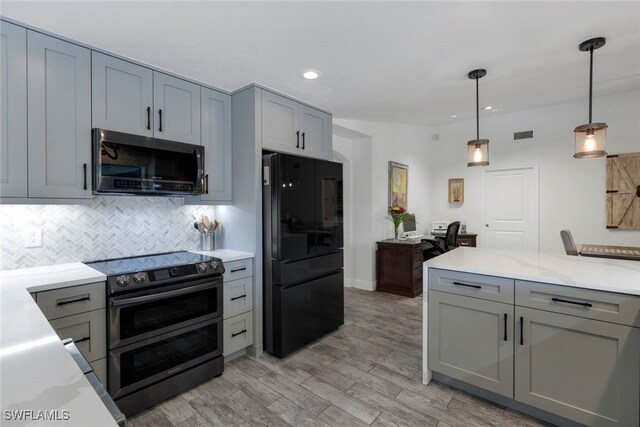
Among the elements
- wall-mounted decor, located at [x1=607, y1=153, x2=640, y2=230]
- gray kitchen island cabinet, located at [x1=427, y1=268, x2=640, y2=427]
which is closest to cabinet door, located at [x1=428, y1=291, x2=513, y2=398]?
gray kitchen island cabinet, located at [x1=427, y1=268, x2=640, y2=427]

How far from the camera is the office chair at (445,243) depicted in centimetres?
491

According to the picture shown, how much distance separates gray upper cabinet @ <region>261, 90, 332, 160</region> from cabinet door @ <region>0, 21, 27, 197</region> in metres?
1.64

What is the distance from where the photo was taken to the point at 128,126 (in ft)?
7.64

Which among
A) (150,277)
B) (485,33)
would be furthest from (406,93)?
(150,277)

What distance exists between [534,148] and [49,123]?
6.03 metres

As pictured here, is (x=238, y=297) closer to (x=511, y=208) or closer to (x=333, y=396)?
(x=333, y=396)

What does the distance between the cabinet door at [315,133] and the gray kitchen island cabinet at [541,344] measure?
1882 millimetres

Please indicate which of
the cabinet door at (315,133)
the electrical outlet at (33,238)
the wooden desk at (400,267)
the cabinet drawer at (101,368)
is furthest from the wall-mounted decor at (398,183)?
the electrical outlet at (33,238)

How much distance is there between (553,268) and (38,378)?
8.57ft

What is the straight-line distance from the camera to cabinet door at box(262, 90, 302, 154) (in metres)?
2.92

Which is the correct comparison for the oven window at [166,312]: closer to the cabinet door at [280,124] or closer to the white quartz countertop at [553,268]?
the cabinet door at [280,124]

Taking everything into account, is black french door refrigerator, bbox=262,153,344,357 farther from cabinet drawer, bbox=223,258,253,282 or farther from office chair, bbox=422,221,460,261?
office chair, bbox=422,221,460,261

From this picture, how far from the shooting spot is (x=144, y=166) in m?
2.36

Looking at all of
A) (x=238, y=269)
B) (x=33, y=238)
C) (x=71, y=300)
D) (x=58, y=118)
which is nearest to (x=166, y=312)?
(x=71, y=300)
